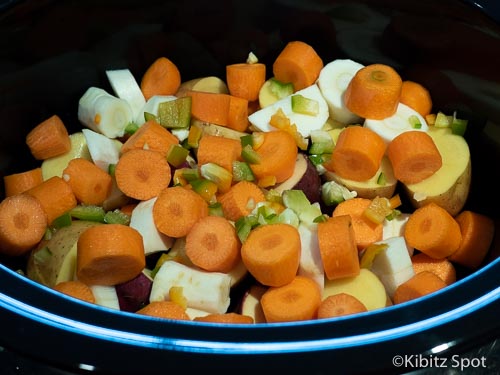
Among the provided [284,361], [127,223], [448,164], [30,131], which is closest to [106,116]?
[30,131]

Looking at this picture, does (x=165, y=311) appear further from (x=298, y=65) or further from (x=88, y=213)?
(x=298, y=65)

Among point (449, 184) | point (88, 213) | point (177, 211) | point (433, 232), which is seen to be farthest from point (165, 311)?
point (449, 184)

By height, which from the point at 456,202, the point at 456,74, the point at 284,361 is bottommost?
the point at 456,202

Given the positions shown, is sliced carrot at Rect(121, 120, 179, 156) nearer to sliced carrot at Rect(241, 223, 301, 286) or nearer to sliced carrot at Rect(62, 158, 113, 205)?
sliced carrot at Rect(62, 158, 113, 205)

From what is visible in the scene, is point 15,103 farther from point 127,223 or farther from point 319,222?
point 319,222

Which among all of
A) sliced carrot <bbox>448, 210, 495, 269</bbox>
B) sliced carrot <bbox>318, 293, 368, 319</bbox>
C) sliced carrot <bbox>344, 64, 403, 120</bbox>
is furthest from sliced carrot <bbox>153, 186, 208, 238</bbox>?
sliced carrot <bbox>448, 210, 495, 269</bbox>

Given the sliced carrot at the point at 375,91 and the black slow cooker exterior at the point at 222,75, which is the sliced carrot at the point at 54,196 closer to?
the black slow cooker exterior at the point at 222,75

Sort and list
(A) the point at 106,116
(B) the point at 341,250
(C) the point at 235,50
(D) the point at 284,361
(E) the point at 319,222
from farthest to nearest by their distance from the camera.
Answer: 1. (C) the point at 235,50
2. (A) the point at 106,116
3. (E) the point at 319,222
4. (B) the point at 341,250
5. (D) the point at 284,361
